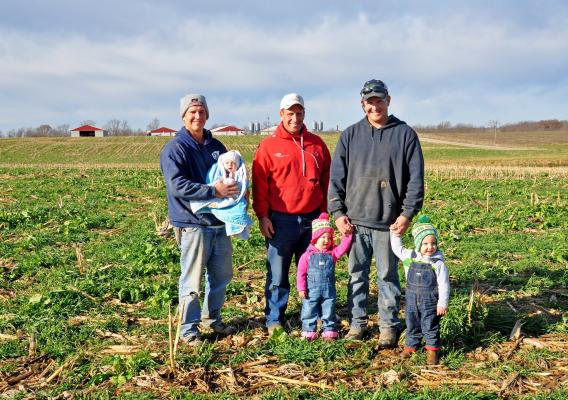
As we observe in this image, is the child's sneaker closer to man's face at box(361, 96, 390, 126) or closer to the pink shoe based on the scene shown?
the pink shoe

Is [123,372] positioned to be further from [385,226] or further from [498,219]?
[498,219]

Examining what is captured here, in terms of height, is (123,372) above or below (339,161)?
below

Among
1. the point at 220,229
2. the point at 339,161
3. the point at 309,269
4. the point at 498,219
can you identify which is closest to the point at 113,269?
the point at 220,229

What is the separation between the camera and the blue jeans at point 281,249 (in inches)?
214

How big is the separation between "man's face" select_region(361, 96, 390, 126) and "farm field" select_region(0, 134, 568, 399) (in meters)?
2.13

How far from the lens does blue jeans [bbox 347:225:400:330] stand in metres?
5.11

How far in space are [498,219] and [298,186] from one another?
8522mm

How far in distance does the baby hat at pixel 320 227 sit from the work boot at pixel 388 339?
3.86 feet

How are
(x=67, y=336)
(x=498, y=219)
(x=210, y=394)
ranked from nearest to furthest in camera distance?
(x=210, y=394), (x=67, y=336), (x=498, y=219)

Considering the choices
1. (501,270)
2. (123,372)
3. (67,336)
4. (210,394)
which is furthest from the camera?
(501,270)

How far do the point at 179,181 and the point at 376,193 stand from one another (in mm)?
2026

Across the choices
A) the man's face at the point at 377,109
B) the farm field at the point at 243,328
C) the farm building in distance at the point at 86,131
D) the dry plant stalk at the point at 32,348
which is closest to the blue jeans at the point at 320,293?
the farm field at the point at 243,328

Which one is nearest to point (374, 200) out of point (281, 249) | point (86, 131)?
point (281, 249)

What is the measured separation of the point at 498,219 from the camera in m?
12.1
